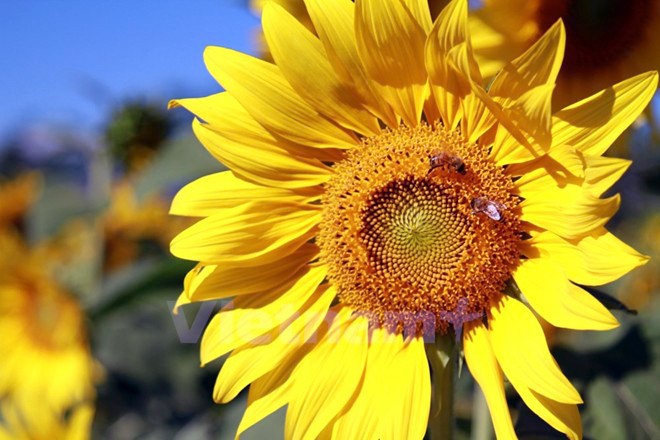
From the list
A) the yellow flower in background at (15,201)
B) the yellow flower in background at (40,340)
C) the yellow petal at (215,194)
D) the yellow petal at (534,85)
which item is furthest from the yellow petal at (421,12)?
the yellow flower in background at (15,201)

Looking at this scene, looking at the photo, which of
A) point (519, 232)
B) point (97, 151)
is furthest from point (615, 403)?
point (97, 151)

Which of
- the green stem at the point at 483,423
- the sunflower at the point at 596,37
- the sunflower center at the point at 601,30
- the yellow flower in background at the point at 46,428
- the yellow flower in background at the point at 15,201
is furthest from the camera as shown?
the yellow flower in background at the point at 15,201

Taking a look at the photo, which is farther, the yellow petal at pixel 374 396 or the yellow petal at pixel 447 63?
the yellow petal at pixel 374 396

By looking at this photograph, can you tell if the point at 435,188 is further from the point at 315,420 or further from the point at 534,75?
the point at 315,420

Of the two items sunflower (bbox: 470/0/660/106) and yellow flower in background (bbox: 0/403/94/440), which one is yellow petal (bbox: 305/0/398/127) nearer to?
sunflower (bbox: 470/0/660/106)

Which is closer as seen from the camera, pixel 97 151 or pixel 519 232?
pixel 519 232

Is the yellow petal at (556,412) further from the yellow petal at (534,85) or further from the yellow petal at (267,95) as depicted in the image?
the yellow petal at (267,95)

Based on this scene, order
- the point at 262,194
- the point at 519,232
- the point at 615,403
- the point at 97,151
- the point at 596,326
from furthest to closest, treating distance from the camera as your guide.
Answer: the point at 97,151, the point at 615,403, the point at 262,194, the point at 519,232, the point at 596,326
